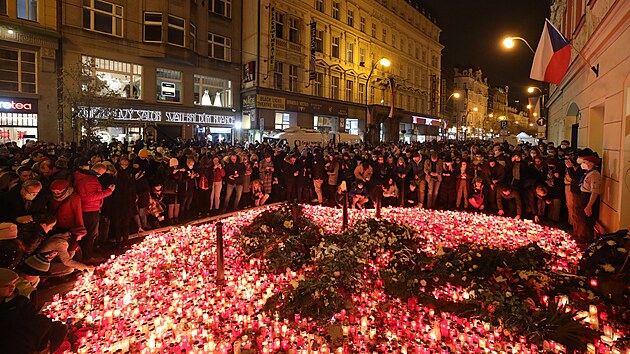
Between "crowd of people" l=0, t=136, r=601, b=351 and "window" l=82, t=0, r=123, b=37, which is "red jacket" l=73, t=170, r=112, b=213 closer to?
"crowd of people" l=0, t=136, r=601, b=351

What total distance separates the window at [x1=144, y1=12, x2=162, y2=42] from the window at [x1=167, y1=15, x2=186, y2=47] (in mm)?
712

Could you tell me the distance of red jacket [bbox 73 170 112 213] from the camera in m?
7.13

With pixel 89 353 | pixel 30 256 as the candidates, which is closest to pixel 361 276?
pixel 89 353

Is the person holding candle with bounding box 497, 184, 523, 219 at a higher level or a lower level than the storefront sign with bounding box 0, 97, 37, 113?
lower

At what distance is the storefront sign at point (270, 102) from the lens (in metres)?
29.8

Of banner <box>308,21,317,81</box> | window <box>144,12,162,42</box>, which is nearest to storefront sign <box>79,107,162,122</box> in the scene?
window <box>144,12,162,42</box>

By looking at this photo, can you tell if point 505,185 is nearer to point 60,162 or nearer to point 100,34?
point 60,162

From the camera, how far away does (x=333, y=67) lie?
38.1 metres

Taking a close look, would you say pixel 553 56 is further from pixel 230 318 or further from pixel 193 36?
pixel 193 36

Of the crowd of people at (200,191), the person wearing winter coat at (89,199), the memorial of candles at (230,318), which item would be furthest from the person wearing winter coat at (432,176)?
the person wearing winter coat at (89,199)

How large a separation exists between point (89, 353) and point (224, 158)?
321 inches

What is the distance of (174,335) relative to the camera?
4973 mm

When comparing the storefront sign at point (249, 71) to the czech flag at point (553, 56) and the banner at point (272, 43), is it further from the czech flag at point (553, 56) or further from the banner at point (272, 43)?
the czech flag at point (553, 56)

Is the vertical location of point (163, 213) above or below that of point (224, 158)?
below
